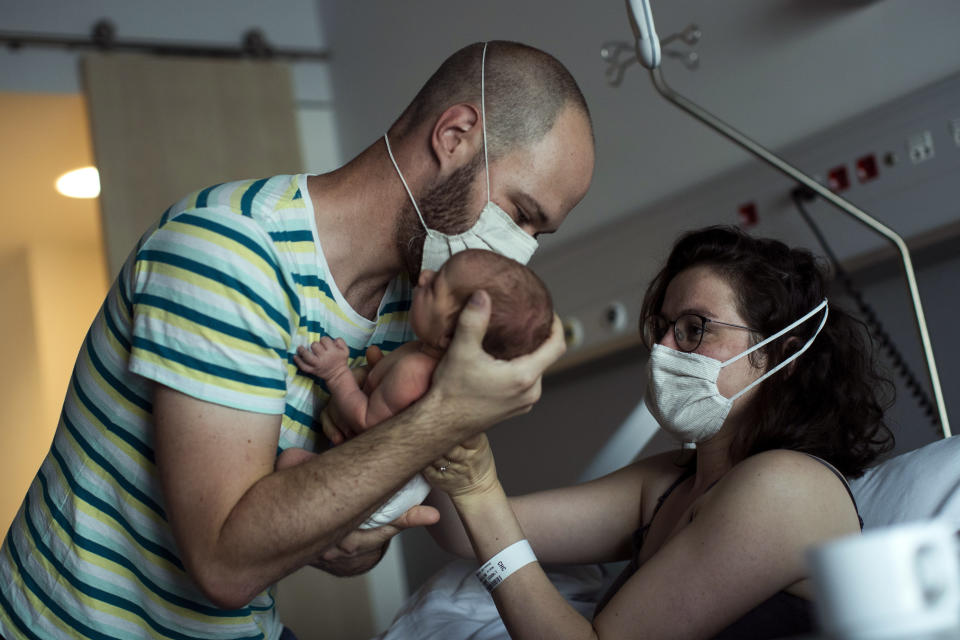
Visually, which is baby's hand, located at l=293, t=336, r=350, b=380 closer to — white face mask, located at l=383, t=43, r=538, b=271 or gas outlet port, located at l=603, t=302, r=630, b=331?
white face mask, located at l=383, t=43, r=538, b=271

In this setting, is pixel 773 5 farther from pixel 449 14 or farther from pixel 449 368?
pixel 449 368

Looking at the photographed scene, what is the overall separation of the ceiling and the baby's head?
291 cm

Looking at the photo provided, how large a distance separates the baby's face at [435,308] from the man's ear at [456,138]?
0.72 ft

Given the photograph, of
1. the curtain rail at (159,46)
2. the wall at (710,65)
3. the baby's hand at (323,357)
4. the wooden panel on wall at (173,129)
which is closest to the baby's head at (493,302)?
the baby's hand at (323,357)

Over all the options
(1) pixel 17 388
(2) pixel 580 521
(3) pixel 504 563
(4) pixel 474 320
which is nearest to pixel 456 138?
(4) pixel 474 320

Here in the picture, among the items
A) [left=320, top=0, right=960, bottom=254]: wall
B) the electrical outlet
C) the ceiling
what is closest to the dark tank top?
the electrical outlet

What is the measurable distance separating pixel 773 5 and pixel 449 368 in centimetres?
198

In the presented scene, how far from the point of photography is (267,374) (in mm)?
1234

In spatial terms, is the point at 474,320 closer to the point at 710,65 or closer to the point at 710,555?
the point at 710,555

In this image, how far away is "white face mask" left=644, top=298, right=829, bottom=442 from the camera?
1.67 metres

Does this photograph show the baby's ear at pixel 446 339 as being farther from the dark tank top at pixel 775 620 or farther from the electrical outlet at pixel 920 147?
the electrical outlet at pixel 920 147

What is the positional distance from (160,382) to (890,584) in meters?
0.90

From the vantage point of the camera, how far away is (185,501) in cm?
117

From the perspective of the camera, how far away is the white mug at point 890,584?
21.6 inches
